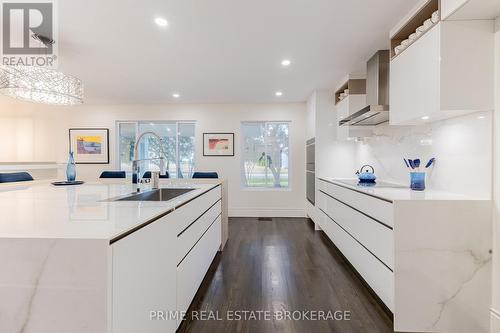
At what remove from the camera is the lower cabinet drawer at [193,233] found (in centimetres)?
167

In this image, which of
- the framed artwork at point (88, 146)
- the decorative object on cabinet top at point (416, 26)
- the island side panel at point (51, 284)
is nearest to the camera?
the island side panel at point (51, 284)

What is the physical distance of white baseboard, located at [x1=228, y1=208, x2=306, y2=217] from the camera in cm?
532

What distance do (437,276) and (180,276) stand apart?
1808 millimetres

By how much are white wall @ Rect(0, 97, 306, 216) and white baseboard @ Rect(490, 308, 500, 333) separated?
368 centimetres

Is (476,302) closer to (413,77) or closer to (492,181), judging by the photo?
(492,181)

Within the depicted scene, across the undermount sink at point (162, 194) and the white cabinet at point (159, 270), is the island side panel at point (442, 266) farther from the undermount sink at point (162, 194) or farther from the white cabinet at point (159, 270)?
the undermount sink at point (162, 194)

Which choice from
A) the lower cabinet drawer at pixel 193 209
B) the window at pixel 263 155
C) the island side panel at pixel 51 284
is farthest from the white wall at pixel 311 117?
the island side panel at pixel 51 284

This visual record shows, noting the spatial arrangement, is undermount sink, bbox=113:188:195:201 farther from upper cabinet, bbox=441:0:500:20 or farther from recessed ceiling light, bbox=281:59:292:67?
upper cabinet, bbox=441:0:500:20

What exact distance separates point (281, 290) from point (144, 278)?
4.93 feet

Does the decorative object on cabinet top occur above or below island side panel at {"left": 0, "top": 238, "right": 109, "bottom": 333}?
above

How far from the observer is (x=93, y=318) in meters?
0.85

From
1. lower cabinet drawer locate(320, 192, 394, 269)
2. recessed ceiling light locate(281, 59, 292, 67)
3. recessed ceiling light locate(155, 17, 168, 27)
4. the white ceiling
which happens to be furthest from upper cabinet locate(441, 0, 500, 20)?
recessed ceiling light locate(155, 17, 168, 27)

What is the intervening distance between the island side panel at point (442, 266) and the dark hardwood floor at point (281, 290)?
11.9 inches

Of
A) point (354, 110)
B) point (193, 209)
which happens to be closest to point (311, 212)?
point (354, 110)
